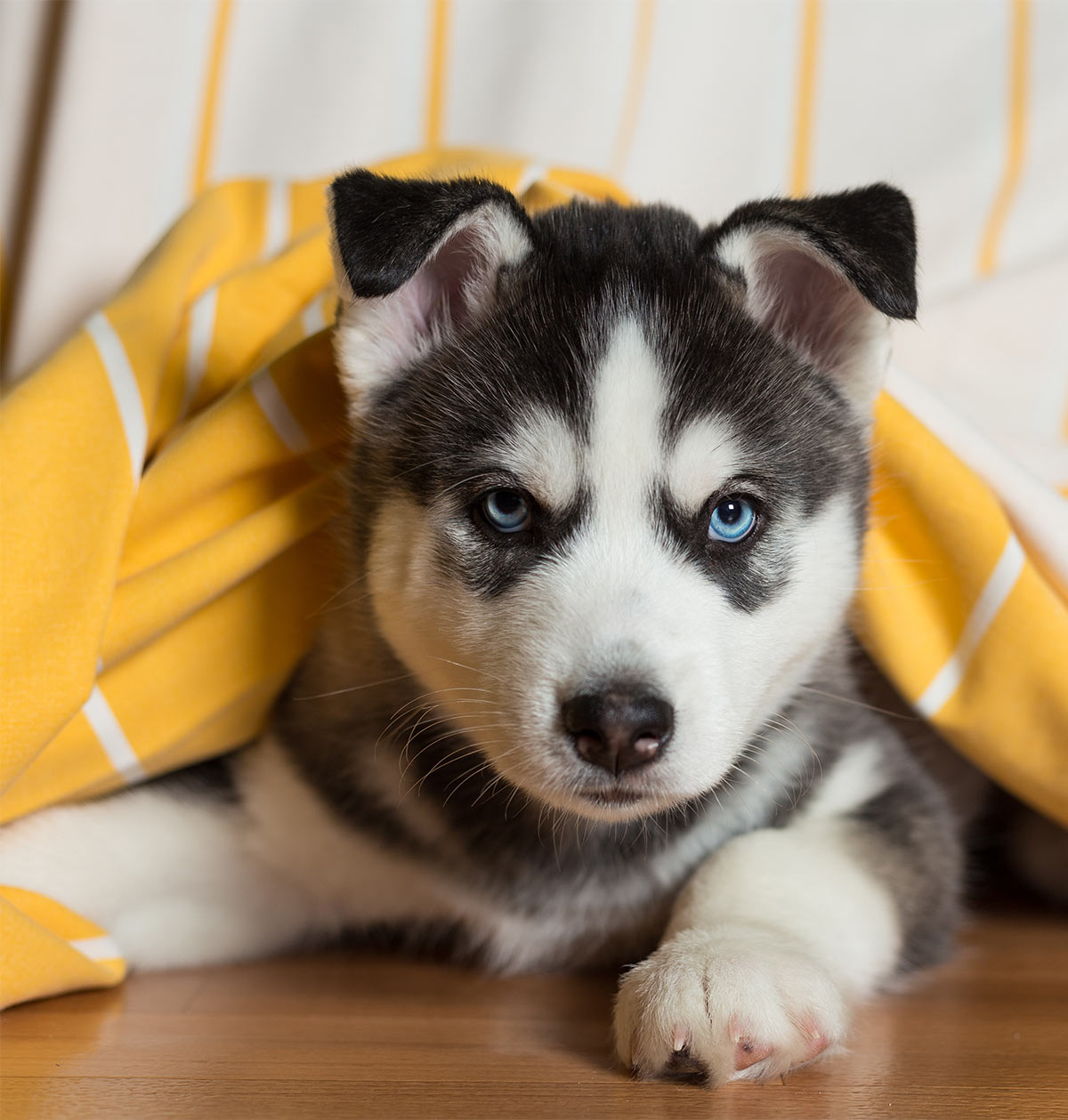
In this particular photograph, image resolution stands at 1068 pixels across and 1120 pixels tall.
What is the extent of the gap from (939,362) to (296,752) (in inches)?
67.9

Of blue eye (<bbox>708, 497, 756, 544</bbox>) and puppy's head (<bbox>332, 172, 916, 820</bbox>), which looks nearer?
puppy's head (<bbox>332, 172, 916, 820</bbox>)

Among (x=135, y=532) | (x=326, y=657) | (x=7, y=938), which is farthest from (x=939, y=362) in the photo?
(x=7, y=938)

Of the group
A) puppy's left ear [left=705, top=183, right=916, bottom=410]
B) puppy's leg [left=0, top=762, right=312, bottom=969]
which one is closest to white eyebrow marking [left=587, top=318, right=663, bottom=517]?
puppy's left ear [left=705, top=183, right=916, bottom=410]

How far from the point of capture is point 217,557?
1.99 meters

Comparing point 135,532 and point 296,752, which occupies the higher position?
point 135,532

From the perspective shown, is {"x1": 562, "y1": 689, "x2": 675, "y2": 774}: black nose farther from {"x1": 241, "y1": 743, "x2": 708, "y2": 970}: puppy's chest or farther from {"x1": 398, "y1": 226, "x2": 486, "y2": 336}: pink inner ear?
{"x1": 398, "y1": 226, "x2": 486, "y2": 336}: pink inner ear

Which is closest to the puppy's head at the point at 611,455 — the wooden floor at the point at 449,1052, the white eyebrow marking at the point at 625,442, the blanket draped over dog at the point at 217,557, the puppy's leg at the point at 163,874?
the white eyebrow marking at the point at 625,442

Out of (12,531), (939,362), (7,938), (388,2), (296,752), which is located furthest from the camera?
(388,2)

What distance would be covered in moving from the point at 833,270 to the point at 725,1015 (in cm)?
105

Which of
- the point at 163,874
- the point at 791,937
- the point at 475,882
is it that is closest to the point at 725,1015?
the point at 791,937

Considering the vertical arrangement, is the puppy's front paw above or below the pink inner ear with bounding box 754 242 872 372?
below

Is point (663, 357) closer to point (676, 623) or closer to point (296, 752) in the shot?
point (676, 623)

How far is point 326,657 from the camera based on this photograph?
2168 mm

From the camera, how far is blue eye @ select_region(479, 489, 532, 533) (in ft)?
5.73
